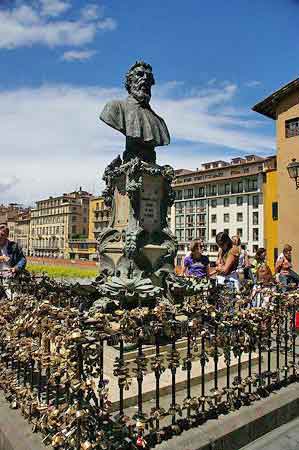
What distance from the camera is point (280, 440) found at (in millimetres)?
3979

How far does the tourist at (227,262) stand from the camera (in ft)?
25.6

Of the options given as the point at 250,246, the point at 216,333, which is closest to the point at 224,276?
the point at 216,333

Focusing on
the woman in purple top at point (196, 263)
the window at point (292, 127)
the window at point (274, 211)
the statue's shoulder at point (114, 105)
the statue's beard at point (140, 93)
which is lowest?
the woman in purple top at point (196, 263)

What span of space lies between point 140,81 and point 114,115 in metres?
0.85

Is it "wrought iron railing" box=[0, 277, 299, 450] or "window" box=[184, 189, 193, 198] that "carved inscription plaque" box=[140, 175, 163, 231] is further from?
"window" box=[184, 189, 193, 198]

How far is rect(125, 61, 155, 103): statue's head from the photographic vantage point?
25.5 ft

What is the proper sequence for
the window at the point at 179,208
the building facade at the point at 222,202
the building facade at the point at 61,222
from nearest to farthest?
the building facade at the point at 222,202, the window at the point at 179,208, the building facade at the point at 61,222

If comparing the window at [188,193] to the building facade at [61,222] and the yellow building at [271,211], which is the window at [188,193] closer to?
the yellow building at [271,211]

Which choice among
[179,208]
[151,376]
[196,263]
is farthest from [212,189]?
[151,376]

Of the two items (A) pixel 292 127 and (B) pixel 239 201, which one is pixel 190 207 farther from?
(A) pixel 292 127

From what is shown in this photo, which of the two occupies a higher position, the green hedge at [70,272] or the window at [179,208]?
the window at [179,208]

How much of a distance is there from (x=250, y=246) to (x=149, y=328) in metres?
57.4

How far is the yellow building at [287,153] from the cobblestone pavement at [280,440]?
20.6 meters

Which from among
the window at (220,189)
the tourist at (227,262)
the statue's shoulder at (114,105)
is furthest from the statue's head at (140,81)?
the window at (220,189)
